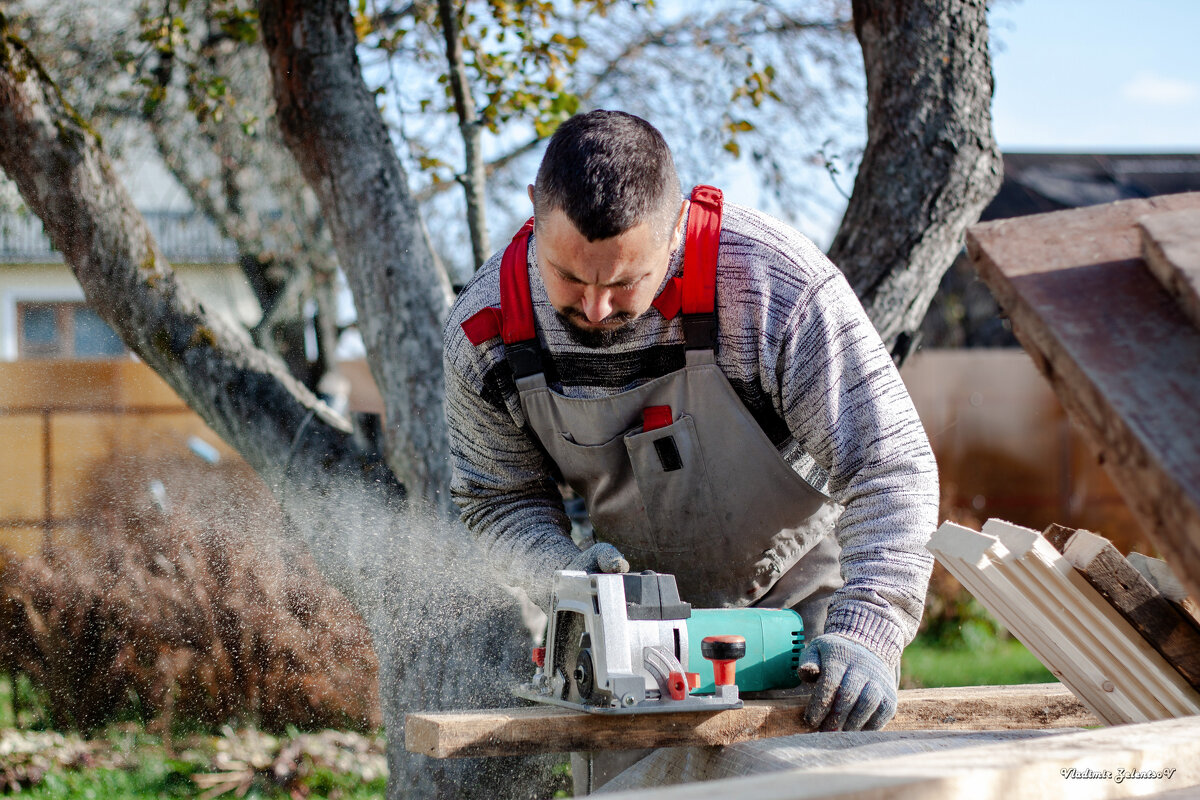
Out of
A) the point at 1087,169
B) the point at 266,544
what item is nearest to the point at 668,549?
the point at 266,544

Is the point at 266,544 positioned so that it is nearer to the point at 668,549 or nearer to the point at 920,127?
the point at 668,549

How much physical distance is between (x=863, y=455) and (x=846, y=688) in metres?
0.47

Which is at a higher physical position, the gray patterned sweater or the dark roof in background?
the dark roof in background

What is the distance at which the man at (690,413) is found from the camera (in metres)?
1.88

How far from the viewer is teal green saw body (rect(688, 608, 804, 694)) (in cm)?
185

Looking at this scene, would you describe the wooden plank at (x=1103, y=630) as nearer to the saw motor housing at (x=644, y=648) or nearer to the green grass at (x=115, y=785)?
the saw motor housing at (x=644, y=648)

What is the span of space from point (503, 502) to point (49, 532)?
13.6 feet

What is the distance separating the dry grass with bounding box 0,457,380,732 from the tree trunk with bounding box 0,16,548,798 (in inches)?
43.1

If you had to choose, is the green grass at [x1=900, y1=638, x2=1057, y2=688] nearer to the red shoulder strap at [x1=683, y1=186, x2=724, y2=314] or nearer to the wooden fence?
the red shoulder strap at [x1=683, y1=186, x2=724, y2=314]

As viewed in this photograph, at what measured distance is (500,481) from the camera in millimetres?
2428

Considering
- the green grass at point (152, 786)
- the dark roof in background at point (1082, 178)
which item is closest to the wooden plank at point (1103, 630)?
the green grass at point (152, 786)

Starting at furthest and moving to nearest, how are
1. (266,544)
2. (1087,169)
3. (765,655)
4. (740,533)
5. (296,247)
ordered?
(1087,169)
(296,247)
(266,544)
(740,533)
(765,655)

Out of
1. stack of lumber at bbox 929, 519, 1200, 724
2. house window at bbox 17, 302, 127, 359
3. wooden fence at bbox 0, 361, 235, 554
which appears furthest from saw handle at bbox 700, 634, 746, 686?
house window at bbox 17, 302, 127, 359

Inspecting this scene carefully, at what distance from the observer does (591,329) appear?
6.82 feet
